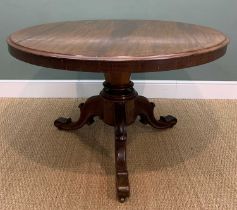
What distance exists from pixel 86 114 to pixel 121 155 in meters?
0.36

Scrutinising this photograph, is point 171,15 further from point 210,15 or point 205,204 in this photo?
point 205,204

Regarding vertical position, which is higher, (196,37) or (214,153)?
(196,37)

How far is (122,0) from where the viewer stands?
159 cm

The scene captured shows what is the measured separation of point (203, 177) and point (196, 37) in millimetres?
510

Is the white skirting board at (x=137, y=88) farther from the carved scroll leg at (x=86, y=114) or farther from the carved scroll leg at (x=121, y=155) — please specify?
the carved scroll leg at (x=121, y=155)

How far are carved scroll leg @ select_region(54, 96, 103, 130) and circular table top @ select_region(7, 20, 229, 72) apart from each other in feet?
1.13

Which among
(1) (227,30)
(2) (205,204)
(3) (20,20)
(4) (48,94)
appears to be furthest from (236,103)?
(3) (20,20)

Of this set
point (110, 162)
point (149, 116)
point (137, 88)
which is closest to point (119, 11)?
point (137, 88)

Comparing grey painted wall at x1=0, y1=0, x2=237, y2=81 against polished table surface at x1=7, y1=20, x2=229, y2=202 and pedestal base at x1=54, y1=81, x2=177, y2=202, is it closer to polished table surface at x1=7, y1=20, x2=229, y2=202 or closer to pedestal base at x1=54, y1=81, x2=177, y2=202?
polished table surface at x1=7, y1=20, x2=229, y2=202

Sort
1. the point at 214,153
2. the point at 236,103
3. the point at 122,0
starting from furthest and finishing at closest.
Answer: the point at 236,103
the point at 122,0
the point at 214,153

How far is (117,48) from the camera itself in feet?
Answer: 2.59

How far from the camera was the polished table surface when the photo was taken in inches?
28.4

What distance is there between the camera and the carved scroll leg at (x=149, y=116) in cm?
134

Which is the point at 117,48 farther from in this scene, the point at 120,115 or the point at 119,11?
the point at 119,11
